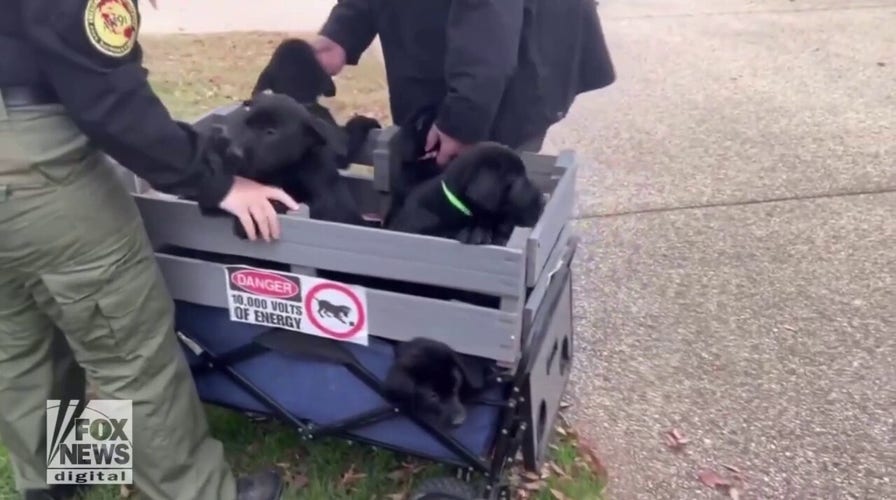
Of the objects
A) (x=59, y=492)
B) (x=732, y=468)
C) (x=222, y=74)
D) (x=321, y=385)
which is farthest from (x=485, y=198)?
(x=222, y=74)

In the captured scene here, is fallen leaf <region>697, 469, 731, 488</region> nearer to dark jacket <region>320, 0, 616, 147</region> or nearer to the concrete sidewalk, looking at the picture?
the concrete sidewalk

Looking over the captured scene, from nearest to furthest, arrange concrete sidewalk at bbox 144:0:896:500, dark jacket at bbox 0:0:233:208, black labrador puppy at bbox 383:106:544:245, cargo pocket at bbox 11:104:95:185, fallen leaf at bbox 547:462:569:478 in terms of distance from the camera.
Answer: dark jacket at bbox 0:0:233:208 < cargo pocket at bbox 11:104:95:185 < black labrador puppy at bbox 383:106:544:245 < fallen leaf at bbox 547:462:569:478 < concrete sidewalk at bbox 144:0:896:500

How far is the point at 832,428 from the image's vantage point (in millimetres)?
3133

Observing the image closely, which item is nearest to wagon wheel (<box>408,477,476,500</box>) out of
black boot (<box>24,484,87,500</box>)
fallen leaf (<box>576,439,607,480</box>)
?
fallen leaf (<box>576,439,607,480</box>)

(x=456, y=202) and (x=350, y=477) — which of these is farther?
(x=350, y=477)

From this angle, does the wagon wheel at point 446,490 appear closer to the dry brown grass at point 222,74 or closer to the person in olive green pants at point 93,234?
the person in olive green pants at point 93,234

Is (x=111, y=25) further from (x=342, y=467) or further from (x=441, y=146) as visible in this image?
(x=342, y=467)

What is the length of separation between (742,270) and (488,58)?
2.02 metres

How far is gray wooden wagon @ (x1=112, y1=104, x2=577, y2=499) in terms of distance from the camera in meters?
2.19

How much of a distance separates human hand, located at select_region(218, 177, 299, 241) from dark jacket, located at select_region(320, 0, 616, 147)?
633 mm

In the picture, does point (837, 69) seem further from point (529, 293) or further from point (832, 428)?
point (529, 293)

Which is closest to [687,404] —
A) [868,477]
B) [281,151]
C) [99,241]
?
[868,477]

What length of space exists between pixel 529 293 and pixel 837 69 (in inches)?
216

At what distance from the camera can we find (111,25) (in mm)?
1946
